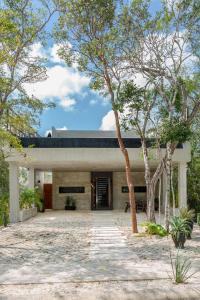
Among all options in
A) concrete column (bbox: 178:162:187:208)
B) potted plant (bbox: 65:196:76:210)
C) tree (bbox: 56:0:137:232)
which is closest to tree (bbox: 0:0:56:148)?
tree (bbox: 56:0:137:232)

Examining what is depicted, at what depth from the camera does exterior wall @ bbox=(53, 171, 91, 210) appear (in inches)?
990

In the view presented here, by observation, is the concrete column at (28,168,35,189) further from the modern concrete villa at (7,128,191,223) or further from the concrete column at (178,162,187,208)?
the concrete column at (178,162,187,208)

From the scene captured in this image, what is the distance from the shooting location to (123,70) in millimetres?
14117

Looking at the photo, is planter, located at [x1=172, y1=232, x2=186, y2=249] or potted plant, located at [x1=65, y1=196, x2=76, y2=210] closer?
planter, located at [x1=172, y1=232, x2=186, y2=249]

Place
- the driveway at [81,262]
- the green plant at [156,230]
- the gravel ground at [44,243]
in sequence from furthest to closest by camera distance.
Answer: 1. the green plant at [156,230]
2. the gravel ground at [44,243]
3. the driveway at [81,262]

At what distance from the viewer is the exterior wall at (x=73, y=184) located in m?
25.2

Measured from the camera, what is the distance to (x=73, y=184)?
2531 cm

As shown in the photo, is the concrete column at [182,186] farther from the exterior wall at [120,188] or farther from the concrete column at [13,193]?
the concrete column at [13,193]

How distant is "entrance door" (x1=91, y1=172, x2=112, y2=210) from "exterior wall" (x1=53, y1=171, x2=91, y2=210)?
0.33 m

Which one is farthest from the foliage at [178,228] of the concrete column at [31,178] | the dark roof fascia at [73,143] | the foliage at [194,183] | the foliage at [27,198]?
the concrete column at [31,178]

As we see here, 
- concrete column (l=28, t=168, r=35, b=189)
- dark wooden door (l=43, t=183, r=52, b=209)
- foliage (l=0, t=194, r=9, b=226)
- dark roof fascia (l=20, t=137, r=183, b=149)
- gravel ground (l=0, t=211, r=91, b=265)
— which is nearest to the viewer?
gravel ground (l=0, t=211, r=91, b=265)

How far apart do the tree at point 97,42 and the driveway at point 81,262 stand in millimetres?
2155

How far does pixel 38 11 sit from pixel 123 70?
384cm

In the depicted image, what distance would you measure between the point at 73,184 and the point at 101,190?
1.90 m
